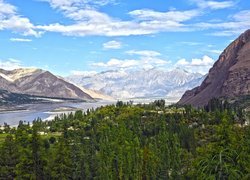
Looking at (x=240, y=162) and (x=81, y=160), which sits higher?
(x=240, y=162)

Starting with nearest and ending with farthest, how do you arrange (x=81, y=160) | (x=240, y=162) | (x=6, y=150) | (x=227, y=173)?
1. (x=227, y=173)
2. (x=240, y=162)
3. (x=6, y=150)
4. (x=81, y=160)

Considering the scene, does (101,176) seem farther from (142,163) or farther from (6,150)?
(6,150)

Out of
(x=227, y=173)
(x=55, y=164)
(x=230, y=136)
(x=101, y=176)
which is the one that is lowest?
(x=101, y=176)

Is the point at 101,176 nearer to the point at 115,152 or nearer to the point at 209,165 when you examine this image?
the point at 115,152

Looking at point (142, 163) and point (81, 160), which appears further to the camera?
point (81, 160)

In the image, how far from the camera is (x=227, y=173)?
4247 centimetres

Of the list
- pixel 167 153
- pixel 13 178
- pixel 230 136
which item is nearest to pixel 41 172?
pixel 13 178

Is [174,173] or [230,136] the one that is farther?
[174,173]

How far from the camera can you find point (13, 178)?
92.4 m

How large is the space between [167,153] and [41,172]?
184 feet

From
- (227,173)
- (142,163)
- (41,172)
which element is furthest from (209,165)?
(142,163)

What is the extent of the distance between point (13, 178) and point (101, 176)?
3196 cm

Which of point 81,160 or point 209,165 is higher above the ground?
point 209,165

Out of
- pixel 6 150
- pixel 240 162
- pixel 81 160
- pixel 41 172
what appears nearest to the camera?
pixel 240 162
